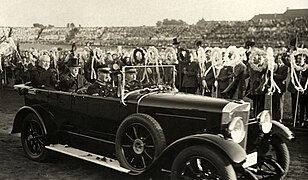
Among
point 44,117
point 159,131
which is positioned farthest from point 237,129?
point 44,117

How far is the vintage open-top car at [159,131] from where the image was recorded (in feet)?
12.6

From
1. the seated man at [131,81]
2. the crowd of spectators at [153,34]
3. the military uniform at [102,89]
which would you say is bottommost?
the military uniform at [102,89]

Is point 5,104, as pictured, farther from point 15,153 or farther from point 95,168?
point 95,168

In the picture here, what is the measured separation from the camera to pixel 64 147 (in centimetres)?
539

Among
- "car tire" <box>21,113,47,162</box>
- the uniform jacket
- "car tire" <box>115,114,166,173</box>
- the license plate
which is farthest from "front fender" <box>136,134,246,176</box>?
the uniform jacket

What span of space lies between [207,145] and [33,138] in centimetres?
297

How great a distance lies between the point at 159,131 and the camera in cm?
418

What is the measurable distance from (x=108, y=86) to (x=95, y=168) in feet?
3.78

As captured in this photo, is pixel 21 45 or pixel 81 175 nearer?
pixel 81 175

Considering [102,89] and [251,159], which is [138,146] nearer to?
[102,89]

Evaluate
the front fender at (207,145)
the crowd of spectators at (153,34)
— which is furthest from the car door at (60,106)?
the crowd of spectators at (153,34)

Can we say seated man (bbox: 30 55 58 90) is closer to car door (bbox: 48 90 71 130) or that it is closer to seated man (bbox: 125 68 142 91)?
car door (bbox: 48 90 71 130)

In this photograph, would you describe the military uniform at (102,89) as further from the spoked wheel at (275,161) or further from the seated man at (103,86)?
Result: the spoked wheel at (275,161)

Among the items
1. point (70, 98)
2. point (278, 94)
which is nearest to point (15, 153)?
point (70, 98)
